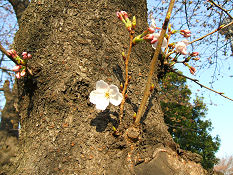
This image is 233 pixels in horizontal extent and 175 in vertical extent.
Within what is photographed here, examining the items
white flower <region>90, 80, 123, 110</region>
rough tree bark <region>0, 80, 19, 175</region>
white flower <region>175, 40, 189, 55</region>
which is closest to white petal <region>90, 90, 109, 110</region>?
white flower <region>90, 80, 123, 110</region>

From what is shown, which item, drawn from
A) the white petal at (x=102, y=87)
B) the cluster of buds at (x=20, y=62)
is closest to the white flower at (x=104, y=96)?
the white petal at (x=102, y=87)

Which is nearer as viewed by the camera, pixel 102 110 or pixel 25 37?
pixel 102 110

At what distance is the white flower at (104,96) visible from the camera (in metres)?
0.86

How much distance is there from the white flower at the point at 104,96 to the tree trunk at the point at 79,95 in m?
0.07

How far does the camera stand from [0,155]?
12.4 feet

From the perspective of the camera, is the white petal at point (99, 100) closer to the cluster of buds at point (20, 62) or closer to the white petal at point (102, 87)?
the white petal at point (102, 87)

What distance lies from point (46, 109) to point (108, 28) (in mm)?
606

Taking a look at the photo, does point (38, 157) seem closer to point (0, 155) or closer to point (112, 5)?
point (112, 5)

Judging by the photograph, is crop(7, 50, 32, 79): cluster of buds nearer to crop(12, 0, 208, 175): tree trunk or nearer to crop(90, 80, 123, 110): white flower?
crop(12, 0, 208, 175): tree trunk

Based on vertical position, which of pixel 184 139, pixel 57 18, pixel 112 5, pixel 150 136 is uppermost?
pixel 112 5

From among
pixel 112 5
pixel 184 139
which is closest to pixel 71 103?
pixel 112 5

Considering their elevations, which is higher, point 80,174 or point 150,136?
point 150,136

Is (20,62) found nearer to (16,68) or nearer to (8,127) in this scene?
(16,68)

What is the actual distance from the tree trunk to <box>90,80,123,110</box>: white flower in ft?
0.22
